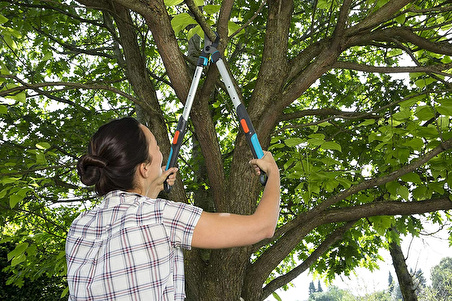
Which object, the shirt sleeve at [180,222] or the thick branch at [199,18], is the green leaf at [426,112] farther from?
the shirt sleeve at [180,222]

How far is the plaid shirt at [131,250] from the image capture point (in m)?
1.52

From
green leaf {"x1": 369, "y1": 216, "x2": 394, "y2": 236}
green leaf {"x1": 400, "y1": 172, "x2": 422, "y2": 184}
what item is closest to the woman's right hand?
green leaf {"x1": 400, "y1": 172, "x2": 422, "y2": 184}

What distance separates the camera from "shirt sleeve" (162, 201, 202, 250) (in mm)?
1537

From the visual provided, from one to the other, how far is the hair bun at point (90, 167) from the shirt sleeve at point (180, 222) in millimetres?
290

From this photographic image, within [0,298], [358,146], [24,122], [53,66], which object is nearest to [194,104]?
[358,146]

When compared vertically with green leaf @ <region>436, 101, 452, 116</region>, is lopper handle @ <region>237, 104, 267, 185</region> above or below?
below

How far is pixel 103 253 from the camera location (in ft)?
5.05

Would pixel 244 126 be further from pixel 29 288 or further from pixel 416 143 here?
pixel 29 288

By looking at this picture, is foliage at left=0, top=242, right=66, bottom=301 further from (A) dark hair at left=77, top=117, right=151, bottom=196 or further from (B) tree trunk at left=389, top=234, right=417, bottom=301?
(A) dark hair at left=77, top=117, right=151, bottom=196

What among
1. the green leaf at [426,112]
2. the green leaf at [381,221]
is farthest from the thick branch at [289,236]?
the green leaf at [426,112]

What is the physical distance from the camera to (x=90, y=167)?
164cm

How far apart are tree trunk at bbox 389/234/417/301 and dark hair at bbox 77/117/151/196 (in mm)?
5342

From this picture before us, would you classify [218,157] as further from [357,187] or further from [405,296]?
[405,296]

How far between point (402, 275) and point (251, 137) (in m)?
4.99
